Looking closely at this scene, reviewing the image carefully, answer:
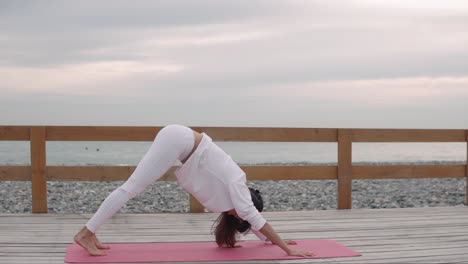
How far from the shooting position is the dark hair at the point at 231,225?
186 inches

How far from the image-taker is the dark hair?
472 cm

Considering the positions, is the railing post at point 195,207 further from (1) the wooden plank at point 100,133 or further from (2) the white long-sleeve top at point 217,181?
(2) the white long-sleeve top at point 217,181

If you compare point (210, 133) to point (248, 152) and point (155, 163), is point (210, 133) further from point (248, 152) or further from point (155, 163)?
point (248, 152)

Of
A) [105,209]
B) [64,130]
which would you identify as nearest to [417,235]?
[105,209]

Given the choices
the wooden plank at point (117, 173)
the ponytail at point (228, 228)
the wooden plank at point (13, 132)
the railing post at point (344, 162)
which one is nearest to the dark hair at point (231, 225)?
the ponytail at point (228, 228)

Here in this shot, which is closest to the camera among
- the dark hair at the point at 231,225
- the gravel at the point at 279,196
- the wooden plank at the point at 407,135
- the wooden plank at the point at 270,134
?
the dark hair at the point at 231,225

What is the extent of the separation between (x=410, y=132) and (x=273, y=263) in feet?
11.7

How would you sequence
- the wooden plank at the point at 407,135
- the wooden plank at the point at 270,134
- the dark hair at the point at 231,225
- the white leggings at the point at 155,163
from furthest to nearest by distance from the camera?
the wooden plank at the point at 407,135
the wooden plank at the point at 270,134
the dark hair at the point at 231,225
the white leggings at the point at 155,163

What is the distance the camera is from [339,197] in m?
7.18

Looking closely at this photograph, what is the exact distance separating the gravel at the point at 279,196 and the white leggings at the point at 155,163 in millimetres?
5594


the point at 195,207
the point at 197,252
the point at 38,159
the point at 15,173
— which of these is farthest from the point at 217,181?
the point at 15,173

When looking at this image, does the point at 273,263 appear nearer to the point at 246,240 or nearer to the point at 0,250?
the point at 246,240

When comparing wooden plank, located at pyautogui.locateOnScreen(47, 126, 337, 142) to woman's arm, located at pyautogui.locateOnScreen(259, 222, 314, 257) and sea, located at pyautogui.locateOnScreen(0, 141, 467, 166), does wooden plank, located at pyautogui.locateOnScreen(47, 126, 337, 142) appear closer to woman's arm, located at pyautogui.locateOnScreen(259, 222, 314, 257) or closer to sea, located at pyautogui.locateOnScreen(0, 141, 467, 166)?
woman's arm, located at pyautogui.locateOnScreen(259, 222, 314, 257)

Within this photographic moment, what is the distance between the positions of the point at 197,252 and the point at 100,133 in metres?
2.35
